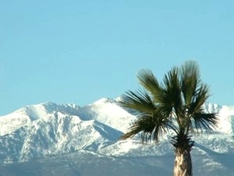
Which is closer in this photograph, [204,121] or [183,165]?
[183,165]

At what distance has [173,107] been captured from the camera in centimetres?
2217

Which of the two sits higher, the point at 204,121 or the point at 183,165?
the point at 204,121

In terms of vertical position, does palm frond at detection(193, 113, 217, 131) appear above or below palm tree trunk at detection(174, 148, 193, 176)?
above

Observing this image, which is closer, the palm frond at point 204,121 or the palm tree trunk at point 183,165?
the palm tree trunk at point 183,165

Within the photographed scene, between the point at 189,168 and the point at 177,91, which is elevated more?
the point at 177,91

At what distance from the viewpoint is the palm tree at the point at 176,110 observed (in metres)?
21.9

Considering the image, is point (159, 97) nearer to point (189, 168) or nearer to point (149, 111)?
point (149, 111)

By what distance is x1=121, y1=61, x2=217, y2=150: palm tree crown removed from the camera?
71.9ft

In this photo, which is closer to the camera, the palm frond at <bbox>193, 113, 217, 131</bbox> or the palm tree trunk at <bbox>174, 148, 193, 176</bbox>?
the palm tree trunk at <bbox>174, 148, 193, 176</bbox>

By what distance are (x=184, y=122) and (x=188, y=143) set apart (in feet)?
1.78

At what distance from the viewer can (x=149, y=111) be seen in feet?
72.7

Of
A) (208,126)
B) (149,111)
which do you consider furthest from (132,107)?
(208,126)

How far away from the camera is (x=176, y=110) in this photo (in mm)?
22172

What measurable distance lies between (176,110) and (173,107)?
11 centimetres
